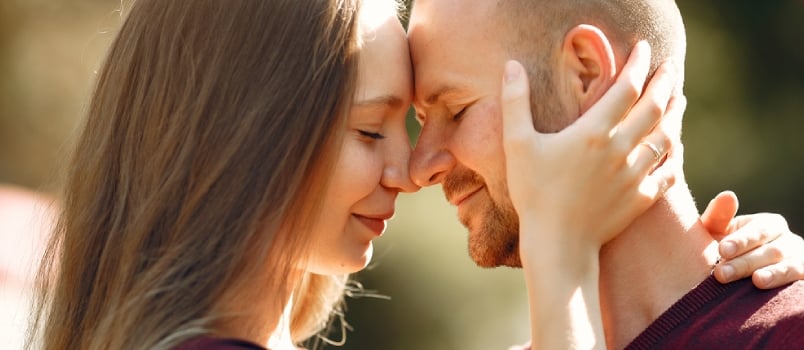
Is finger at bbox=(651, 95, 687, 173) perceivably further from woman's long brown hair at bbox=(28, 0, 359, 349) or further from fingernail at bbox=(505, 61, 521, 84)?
woman's long brown hair at bbox=(28, 0, 359, 349)

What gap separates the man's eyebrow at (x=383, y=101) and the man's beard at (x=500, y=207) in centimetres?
27

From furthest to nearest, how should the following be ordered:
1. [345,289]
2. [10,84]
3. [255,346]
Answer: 1. [10,84]
2. [345,289]
3. [255,346]

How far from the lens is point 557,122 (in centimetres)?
281

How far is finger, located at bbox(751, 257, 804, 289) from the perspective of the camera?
2.61 metres

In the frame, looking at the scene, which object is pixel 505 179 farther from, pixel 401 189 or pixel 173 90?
pixel 173 90

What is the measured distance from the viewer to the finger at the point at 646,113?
2650 millimetres

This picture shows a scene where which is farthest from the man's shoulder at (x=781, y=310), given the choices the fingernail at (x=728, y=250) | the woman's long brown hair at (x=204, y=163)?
the woman's long brown hair at (x=204, y=163)

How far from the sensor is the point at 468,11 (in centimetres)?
301

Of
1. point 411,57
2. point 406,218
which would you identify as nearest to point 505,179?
Answer: point 411,57

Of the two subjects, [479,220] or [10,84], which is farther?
[10,84]

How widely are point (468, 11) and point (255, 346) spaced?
1.08m

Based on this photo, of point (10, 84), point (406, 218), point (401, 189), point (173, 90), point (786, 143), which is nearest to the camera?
point (173, 90)

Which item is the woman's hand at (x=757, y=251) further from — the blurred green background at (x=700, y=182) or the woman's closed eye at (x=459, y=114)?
the blurred green background at (x=700, y=182)

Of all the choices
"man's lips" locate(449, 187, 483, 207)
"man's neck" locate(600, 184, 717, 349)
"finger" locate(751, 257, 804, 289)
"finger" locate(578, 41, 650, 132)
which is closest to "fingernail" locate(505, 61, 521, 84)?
"finger" locate(578, 41, 650, 132)
